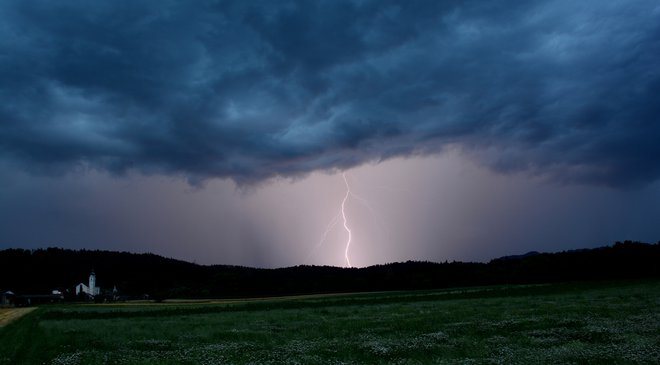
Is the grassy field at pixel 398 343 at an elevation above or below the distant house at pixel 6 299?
above

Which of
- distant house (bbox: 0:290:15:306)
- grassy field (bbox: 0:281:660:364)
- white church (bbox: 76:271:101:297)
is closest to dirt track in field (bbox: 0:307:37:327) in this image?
grassy field (bbox: 0:281:660:364)

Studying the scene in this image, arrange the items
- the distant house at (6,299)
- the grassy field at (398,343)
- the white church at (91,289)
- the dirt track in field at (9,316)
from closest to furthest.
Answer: the grassy field at (398,343) < the dirt track in field at (9,316) < the distant house at (6,299) < the white church at (91,289)

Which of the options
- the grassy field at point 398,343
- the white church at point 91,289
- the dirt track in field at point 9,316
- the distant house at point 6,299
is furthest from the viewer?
the white church at point 91,289

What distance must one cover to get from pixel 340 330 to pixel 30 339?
77.9 ft

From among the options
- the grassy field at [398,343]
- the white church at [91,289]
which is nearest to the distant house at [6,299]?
the white church at [91,289]

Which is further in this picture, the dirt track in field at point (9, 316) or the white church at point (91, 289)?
the white church at point (91, 289)

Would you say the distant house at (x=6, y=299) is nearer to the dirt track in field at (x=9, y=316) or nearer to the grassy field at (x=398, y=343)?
the dirt track in field at (x=9, y=316)

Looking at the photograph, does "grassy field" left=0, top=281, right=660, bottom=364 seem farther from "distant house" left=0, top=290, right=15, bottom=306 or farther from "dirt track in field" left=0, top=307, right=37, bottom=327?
"distant house" left=0, top=290, right=15, bottom=306

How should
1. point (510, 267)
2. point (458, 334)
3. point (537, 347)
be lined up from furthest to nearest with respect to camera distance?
point (510, 267) < point (458, 334) < point (537, 347)

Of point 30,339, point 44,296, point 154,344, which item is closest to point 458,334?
point 154,344

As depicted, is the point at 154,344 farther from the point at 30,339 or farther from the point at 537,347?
the point at 537,347

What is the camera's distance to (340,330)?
32062 millimetres

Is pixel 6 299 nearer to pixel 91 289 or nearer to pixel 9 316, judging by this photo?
pixel 91 289

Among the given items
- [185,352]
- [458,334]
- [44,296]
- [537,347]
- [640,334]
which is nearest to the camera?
[537,347]
